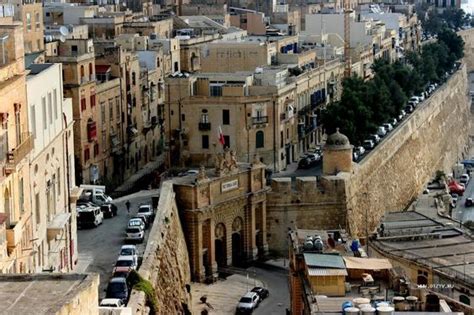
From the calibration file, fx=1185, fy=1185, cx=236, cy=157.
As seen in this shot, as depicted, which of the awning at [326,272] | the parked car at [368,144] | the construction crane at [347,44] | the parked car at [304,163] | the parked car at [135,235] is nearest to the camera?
the awning at [326,272]

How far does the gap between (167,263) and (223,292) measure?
504 centimetres

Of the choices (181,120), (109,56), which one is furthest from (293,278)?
(109,56)

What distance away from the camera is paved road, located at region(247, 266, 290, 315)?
41.3m

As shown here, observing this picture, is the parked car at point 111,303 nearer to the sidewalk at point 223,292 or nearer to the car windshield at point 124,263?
the car windshield at point 124,263

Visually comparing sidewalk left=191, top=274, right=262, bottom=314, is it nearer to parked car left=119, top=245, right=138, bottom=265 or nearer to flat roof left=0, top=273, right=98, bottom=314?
parked car left=119, top=245, right=138, bottom=265

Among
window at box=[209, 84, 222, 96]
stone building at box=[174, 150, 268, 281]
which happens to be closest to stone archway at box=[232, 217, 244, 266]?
stone building at box=[174, 150, 268, 281]

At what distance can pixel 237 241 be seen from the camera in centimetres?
4844

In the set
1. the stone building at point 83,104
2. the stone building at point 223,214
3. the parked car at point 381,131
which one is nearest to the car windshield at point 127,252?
the stone building at point 223,214

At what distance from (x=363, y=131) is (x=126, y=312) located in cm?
4488

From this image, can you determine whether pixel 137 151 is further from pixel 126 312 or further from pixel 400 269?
pixel 126 312

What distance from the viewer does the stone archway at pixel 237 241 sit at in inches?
1890

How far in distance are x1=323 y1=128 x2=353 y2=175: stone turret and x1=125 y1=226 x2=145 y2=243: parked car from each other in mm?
13199

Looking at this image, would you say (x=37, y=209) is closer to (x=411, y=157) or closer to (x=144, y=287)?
(x=144, y=287)

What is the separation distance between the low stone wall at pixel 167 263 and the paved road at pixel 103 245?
28.2 inches
